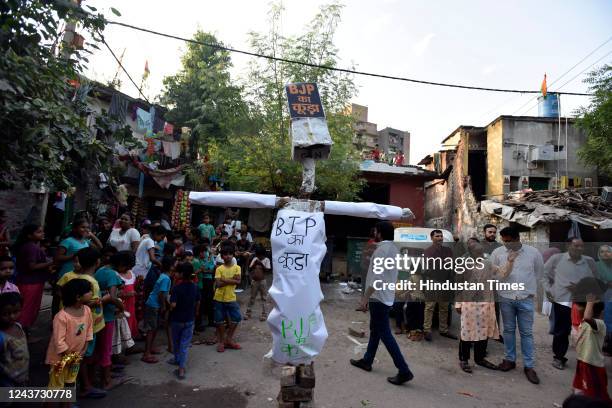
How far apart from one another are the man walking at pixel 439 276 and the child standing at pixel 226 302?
3.36 meters

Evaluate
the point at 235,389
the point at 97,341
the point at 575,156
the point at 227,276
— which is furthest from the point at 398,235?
the point at 575,156

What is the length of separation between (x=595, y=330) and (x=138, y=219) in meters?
12.6

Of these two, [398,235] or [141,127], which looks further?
[141,127]

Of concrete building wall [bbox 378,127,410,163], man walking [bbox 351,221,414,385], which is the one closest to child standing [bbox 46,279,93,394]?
man walking [bbox 351,221,414,385]

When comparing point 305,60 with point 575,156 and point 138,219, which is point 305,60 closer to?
point 138,219

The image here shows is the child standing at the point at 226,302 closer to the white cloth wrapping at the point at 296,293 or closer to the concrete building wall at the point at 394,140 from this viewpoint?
the white cloth wrapping at the point at 296,293

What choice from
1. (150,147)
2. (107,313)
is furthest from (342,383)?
(150,147)

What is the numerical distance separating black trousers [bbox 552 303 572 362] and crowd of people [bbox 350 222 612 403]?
0.01 m

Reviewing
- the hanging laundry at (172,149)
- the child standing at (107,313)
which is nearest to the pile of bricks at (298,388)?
the child standing at (107,313)

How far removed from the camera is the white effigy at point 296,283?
3.19 meters

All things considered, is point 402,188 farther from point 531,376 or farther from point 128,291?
point 128,291

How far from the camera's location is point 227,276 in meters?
5.64

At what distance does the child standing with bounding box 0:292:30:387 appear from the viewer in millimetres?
2992

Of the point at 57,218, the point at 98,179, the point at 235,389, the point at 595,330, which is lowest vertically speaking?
the point at 235,389
